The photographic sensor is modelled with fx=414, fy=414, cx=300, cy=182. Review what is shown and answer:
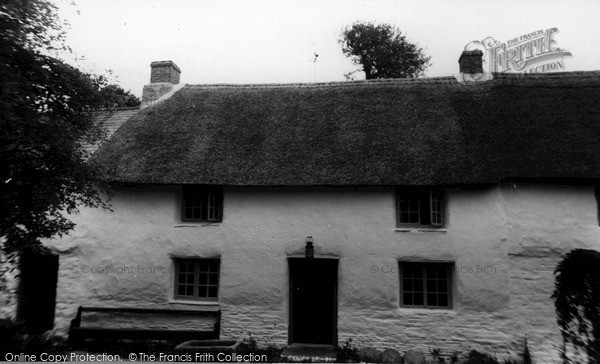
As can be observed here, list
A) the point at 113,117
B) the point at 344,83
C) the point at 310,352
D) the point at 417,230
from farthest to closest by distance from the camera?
1. the point at 344,83
2. the point at 113,117
3. the point at 417,230
4. the point at 310,352

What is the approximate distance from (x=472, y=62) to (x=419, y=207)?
590cm

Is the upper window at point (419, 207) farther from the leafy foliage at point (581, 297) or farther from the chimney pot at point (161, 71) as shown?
the chimney pot at point (161, 71)

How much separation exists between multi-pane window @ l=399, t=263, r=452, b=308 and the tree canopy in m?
7.31

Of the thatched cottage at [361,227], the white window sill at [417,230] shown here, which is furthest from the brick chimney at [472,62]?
the white window sill at [417,230]

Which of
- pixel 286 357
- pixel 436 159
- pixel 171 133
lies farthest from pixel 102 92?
pixel 436 159

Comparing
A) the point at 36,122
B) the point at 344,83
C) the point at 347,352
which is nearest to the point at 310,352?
the point at 347,352

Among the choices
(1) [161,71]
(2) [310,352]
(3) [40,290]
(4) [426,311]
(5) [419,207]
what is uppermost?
(1) [161,71]

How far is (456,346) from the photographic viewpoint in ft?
31.1

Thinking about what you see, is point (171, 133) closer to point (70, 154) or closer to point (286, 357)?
point (70, 154)

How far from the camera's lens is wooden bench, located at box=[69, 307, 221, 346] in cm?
971

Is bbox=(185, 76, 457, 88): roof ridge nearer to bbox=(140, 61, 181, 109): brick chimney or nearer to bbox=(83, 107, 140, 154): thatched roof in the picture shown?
bbox=(140, 61, 181, 109): brick chimney

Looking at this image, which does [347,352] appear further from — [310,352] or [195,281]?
[195,281]

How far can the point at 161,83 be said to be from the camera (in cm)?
1375

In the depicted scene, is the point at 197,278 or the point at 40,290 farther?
the point at 40,290
